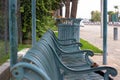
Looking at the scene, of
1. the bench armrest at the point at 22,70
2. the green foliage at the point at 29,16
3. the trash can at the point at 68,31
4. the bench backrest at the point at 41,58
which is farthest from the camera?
the green foliage at the point at 29,16

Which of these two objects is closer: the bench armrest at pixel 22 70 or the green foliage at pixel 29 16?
the bench armrest at pixel 22 70

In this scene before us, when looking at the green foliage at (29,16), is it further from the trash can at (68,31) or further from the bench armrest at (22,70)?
the bench armrest at (22,70)

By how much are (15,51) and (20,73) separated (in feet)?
4.25

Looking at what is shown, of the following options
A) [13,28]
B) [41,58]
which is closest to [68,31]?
[13,28]

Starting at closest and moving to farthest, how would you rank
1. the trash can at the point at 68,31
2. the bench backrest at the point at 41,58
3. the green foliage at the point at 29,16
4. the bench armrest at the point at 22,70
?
1. the bench armrest at the point at 22,70
2. the bench backrest at the point at 41,58
3. the trash can at the point at 68,31
4. the green foliage at the point at 29,16

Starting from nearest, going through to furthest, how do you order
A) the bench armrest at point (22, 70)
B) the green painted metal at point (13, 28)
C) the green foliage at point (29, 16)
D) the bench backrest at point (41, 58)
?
1. the bench armrest at point (22, 70)
2. the bench backrest at point (41, 58)
3. the green painted metal at point (13, 28)
4. the green foliage at point (29, 16)

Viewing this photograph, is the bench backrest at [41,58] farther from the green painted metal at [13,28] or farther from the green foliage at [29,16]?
the green foliage at [29,16]

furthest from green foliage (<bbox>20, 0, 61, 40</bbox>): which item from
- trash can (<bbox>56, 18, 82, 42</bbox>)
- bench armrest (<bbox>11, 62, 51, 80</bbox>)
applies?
bench armrest (<bbox>11, 62, 51, 80</bbox>)

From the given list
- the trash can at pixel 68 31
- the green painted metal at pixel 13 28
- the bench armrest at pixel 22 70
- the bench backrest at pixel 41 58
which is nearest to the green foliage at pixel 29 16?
the trash can at pixel 68 31

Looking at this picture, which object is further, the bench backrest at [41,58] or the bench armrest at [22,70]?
the bench backrest at [41,58]

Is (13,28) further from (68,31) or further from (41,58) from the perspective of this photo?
(68,31)

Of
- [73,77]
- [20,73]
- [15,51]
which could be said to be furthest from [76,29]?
[20,73]

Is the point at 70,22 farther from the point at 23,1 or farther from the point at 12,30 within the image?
the point at 12,30

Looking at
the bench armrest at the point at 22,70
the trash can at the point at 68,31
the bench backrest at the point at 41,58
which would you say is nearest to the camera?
the bench armrest at the point at 22,70
